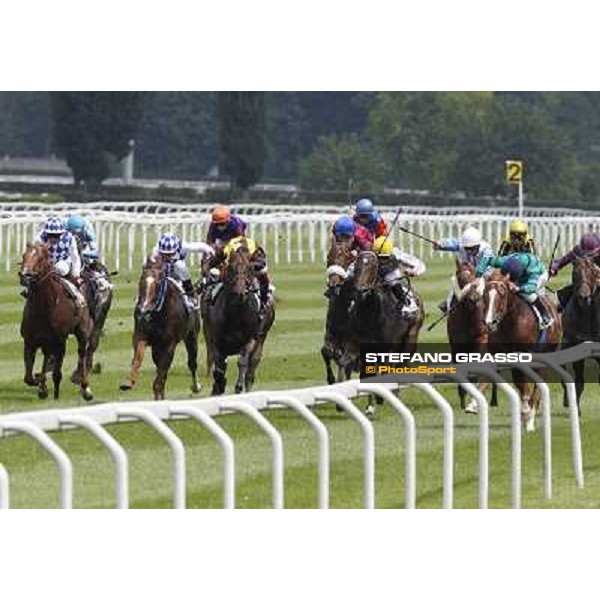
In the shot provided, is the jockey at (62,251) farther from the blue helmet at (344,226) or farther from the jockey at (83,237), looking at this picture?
the blue helmet at (344,226)

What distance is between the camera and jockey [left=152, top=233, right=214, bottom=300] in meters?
20.9

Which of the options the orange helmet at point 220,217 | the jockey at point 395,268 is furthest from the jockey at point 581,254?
the orange helmet at point 220,217

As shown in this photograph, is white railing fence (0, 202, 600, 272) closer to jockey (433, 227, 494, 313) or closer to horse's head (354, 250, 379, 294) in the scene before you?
jockey (433, 227, 494, 313)

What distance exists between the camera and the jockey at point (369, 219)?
70.2 ft

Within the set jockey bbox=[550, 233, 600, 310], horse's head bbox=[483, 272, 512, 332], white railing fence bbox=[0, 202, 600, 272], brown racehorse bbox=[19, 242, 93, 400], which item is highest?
jockey bbox=[550, 233, 600, 310]

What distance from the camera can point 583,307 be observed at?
853 inches

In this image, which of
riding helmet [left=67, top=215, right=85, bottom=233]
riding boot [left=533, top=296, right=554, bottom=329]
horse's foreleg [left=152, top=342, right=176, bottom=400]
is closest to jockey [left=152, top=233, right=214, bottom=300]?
horse's foreleg [left=152, top=342, right=176, bottom=400]

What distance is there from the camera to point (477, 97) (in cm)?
8150

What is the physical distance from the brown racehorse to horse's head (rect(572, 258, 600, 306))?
3.95 metres

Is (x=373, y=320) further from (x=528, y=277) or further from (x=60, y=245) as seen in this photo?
(x=60, y=245)

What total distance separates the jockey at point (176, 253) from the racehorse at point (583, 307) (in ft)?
9.67
